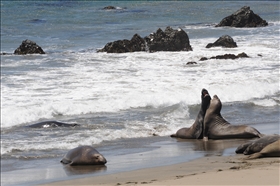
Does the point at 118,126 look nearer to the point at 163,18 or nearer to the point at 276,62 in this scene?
the point at 276,62

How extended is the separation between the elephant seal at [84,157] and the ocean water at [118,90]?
0.47m

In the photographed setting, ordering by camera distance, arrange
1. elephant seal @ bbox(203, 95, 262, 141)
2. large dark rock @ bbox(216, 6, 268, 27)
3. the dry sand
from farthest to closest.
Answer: large dark rock @ bbox(216, 6, 268, 27)
elephant seal @ bbox(203, 95, 262, 141)
the dry sand

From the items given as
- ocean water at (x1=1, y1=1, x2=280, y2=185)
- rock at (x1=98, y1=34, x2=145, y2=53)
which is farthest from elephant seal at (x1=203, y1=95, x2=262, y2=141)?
rock at (x1=98, y1=34, x2=145, y2=53)

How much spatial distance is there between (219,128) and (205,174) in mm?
3364

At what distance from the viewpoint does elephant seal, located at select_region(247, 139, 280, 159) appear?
716 centimetres

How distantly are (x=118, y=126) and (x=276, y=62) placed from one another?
847cm

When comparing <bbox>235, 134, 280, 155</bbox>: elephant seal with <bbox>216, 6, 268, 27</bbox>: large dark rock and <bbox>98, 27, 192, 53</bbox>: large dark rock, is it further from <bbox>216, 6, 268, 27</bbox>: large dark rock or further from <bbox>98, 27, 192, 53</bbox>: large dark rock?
<bbox>216, 6, 268, 27</bbox>: large dark rock

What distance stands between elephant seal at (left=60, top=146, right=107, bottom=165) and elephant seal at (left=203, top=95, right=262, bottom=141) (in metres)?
2.28

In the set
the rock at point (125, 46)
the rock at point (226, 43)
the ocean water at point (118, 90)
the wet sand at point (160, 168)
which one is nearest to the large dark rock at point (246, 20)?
the ocean water at point (118, 90)

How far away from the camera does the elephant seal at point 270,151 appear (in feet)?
23.5

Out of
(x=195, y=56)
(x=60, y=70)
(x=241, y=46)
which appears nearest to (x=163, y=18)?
(x=241, y=46)

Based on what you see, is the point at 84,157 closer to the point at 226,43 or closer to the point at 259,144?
the point at 259,144

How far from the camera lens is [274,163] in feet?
21.8

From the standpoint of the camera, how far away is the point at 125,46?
67.7 ft
